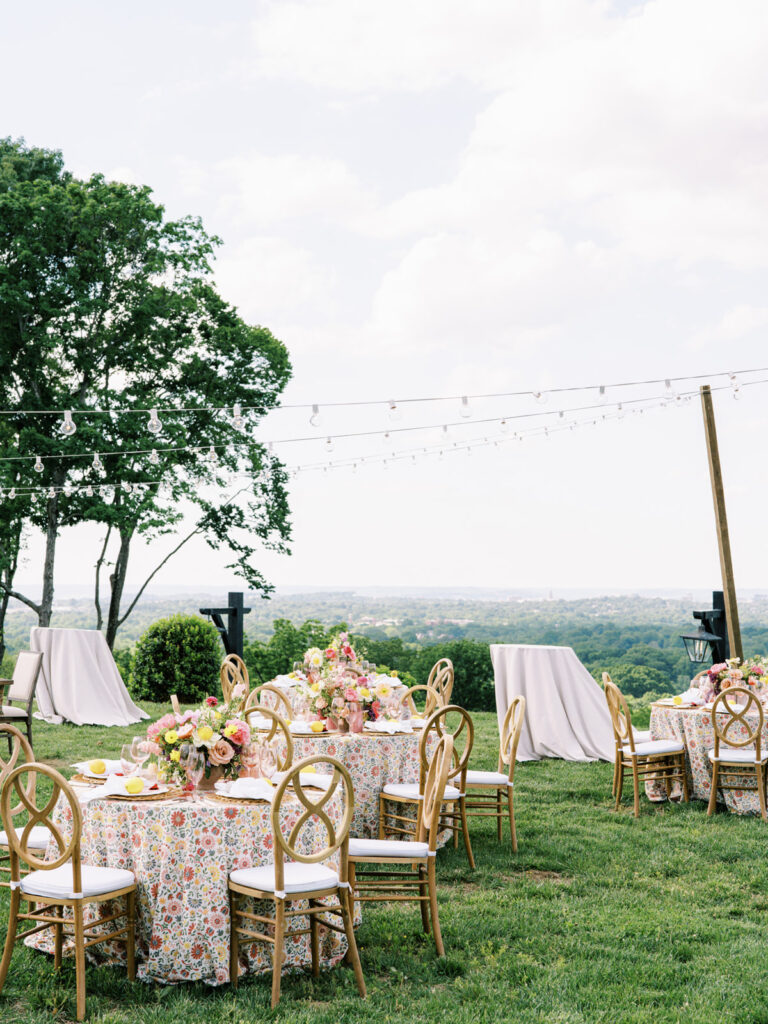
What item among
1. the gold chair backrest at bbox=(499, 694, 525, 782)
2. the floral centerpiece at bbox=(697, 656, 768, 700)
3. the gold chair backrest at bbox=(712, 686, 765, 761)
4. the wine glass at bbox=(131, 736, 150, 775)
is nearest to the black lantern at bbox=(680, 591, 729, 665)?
the floral centerpiece at bbox=(697, 656, 768, 700)

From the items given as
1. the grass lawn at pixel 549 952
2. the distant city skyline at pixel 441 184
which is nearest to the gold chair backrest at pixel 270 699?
the grass lawn at pixel 549 952

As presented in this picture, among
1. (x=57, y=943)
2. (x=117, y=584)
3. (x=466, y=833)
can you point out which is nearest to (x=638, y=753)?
(x=466, y=833)

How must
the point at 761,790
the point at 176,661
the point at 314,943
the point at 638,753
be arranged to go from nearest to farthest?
the point at 314,943
the point at 761,790
the point at 638,753
the point at 176,661

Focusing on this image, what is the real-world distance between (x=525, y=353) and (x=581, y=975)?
18.1 meters

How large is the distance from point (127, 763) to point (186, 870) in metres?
0.75

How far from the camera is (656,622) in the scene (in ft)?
73.5

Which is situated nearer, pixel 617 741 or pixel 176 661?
pixel 617 741

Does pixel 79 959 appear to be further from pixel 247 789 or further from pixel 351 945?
pixel 351 945

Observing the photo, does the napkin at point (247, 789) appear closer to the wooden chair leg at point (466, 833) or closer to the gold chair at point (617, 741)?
the wooden chair leg at point (466, 833)

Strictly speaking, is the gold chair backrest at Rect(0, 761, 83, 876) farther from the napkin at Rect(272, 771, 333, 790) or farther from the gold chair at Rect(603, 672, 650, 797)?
the gold chair at Rect(603, 672, 650, 797)

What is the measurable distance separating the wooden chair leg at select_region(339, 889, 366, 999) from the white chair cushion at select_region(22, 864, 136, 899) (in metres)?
0.80

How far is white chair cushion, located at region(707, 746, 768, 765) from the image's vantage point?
250 inches

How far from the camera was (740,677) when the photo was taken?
265 inches

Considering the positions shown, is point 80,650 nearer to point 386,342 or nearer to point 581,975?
point 581,975
